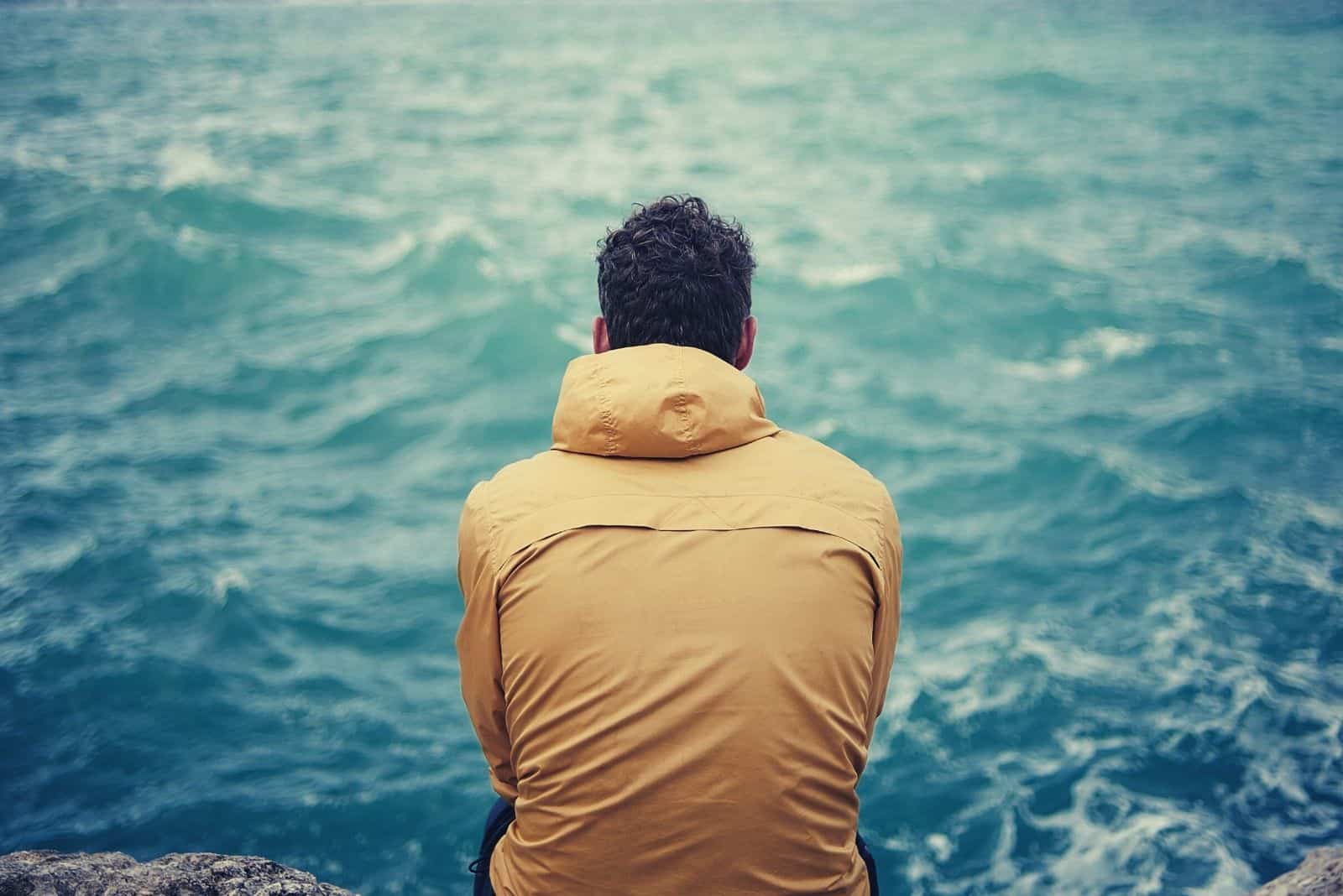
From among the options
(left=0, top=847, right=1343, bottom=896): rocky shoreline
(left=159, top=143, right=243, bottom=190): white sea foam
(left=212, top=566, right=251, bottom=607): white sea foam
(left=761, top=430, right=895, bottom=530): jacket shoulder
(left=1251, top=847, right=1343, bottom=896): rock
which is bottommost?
(left=212, top=566, right=251, bottom=607): white sea foam

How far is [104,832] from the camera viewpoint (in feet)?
15.1

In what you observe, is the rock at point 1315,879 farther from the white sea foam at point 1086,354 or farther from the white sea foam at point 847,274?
the white sea foam at point 847,274

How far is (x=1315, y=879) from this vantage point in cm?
286

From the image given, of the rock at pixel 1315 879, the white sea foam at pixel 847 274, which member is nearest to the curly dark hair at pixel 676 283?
the rock at pixel 1315 879

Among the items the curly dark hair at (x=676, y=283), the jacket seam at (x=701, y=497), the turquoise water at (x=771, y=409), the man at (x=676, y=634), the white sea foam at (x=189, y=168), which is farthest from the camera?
the white sea foam at (x=189, y=168)

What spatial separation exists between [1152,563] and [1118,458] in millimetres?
1652

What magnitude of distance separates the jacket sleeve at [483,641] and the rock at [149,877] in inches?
36.4

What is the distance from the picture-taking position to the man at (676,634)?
183 cm

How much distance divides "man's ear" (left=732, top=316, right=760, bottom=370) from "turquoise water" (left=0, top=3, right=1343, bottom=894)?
116 inches

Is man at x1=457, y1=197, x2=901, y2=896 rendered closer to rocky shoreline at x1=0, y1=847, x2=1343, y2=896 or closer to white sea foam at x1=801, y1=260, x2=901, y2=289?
rocky shoreline at x1=0, y1=847, x2=1343, y2=896

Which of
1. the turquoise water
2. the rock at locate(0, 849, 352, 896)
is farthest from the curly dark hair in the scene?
the turquoise water

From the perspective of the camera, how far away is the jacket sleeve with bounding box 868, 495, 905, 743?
6.81 feet

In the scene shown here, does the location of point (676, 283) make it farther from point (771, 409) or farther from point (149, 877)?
point (771, 409)

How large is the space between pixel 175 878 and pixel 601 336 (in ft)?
6.12
